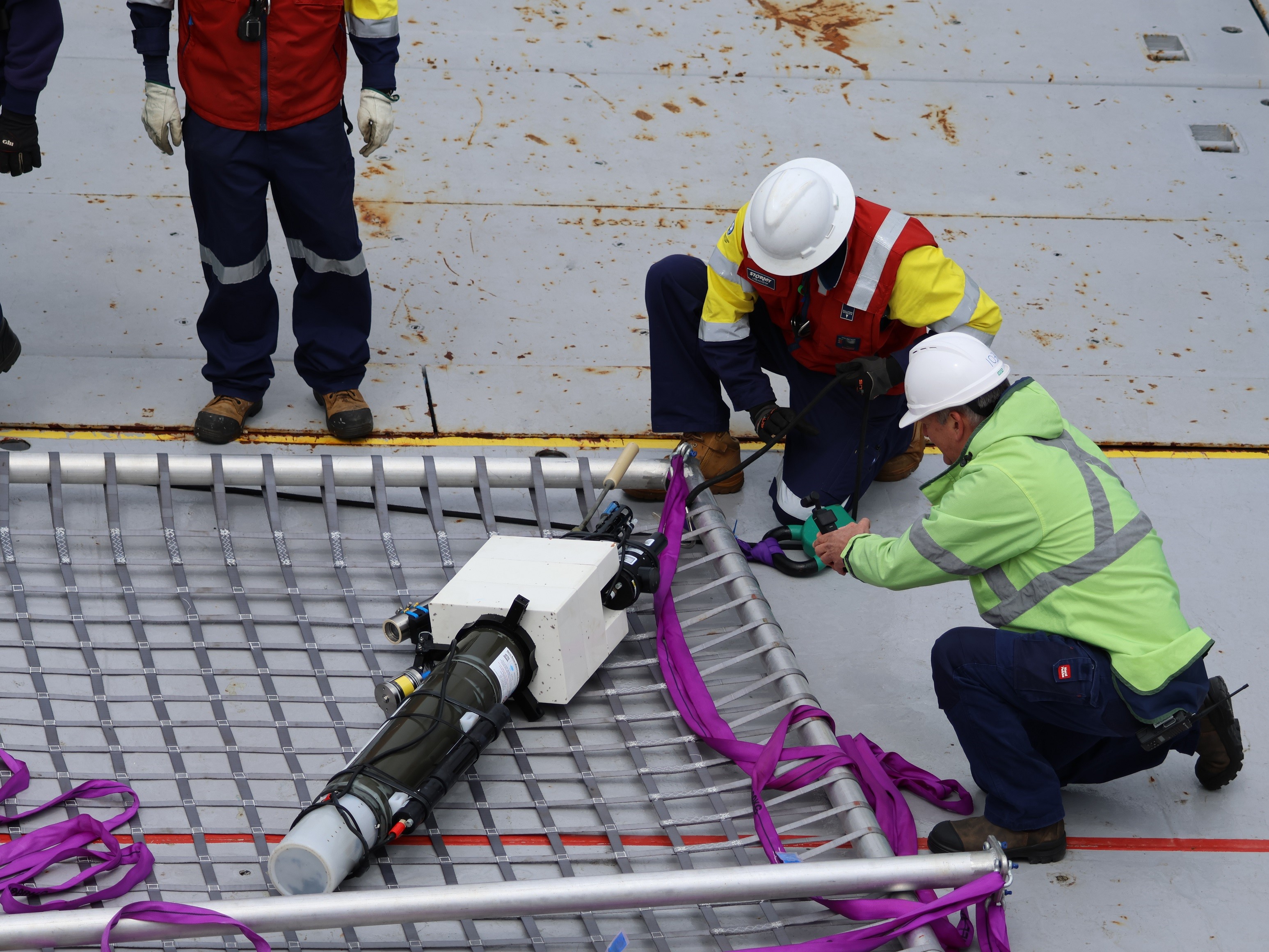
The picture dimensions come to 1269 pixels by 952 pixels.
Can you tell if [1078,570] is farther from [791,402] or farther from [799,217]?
[791,402]

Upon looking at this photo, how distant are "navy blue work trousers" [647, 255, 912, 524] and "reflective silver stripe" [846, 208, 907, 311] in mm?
370

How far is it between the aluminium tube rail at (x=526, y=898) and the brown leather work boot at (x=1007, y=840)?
0.37 meters

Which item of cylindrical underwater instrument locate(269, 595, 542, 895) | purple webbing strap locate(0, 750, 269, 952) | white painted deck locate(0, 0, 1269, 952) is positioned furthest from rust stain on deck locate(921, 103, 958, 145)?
purple webbing strap locate(0, 750, 269, 952)

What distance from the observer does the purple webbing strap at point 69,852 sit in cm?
279

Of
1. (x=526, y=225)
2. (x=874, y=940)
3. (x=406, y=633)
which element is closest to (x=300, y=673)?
(x=406, y=633)

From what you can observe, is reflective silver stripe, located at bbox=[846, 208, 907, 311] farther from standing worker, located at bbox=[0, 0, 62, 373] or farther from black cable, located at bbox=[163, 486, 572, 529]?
standing worker, located at bbox=[0, 0, 62, 373]

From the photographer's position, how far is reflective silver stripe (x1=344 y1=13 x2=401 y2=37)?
4012 millimetres

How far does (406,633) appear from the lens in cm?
342

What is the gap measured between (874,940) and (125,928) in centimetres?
148

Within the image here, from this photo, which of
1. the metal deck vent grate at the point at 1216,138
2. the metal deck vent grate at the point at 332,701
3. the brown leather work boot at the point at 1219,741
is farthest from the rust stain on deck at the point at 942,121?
the brown leather work boot at the point at 1219,741

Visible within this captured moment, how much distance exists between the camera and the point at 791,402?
4.27 metres

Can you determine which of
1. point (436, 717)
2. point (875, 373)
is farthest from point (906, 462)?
point (436, 717)

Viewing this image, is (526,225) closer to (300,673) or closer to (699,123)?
(699,123)

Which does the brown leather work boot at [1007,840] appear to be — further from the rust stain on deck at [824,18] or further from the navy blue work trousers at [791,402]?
the rust stain on deck at [824,18]
